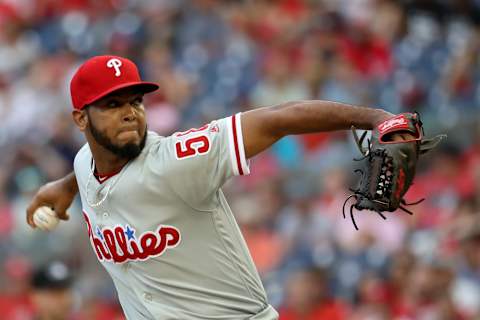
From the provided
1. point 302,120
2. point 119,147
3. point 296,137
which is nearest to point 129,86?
point 119,147

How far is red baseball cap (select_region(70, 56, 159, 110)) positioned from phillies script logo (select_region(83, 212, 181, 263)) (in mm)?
535

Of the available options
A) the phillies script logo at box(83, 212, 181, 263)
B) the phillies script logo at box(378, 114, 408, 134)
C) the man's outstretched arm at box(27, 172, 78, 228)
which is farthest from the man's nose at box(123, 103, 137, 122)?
the phillies script logo at box(378, 114, 408, 134)

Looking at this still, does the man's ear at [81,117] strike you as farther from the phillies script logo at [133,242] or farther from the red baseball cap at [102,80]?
the phillies script logo at [133,242]

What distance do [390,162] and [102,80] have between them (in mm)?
1212

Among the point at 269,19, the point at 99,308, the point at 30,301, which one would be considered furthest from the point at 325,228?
the point at 269,19

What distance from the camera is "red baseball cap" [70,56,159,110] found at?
3.85 m

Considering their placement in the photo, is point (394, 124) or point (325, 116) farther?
point (325, 116)

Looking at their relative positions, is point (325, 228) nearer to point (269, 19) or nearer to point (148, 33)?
point (269, 19)

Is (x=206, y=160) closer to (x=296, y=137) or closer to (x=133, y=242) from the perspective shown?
(x=133, y=242)

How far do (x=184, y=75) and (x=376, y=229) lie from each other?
121 inches

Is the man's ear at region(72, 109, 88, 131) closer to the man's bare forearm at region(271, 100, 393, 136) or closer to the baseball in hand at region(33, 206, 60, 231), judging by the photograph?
the baseball in hand at region(33, 206, 60, 231)

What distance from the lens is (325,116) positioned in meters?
3.50

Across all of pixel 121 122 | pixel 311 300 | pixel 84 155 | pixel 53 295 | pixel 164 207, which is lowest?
pixel 311 300

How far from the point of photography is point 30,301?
300 inches
